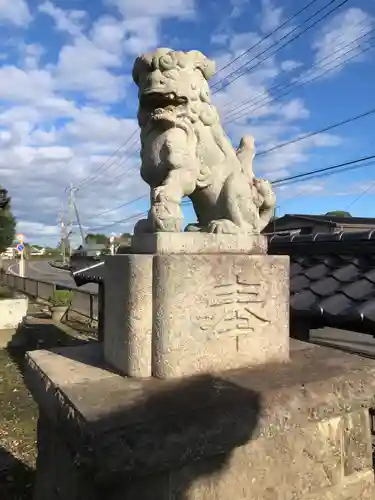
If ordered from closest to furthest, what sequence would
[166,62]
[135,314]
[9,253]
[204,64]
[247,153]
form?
1. [135,314]
2. [166,62]
3. [204,64]
4. [247,153]
5. [9,253]

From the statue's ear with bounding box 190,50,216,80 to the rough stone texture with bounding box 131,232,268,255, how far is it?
37.5 inches

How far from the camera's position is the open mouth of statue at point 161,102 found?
6.87ft

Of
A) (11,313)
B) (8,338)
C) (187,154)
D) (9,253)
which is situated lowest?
(8,338)

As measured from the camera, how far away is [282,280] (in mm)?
2148

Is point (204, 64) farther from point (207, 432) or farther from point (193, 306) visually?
point (207, 432)

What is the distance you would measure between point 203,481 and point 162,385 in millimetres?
410

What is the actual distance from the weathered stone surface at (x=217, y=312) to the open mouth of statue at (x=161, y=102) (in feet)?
2.75

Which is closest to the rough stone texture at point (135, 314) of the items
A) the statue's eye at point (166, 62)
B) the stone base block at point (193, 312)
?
the stone base block at point (193, 312)

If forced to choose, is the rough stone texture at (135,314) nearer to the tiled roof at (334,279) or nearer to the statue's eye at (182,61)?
the statue's eye at (182,61)

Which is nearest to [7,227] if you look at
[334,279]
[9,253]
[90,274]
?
[90,274]

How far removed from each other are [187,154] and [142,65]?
1.73ft

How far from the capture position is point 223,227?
2.16 m

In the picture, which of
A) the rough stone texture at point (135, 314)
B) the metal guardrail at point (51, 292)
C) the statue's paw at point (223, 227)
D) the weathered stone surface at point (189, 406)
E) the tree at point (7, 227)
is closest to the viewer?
the weathered stone surface at point (189, 406)

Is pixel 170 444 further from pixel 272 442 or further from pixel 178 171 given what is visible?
pixel 178 171
